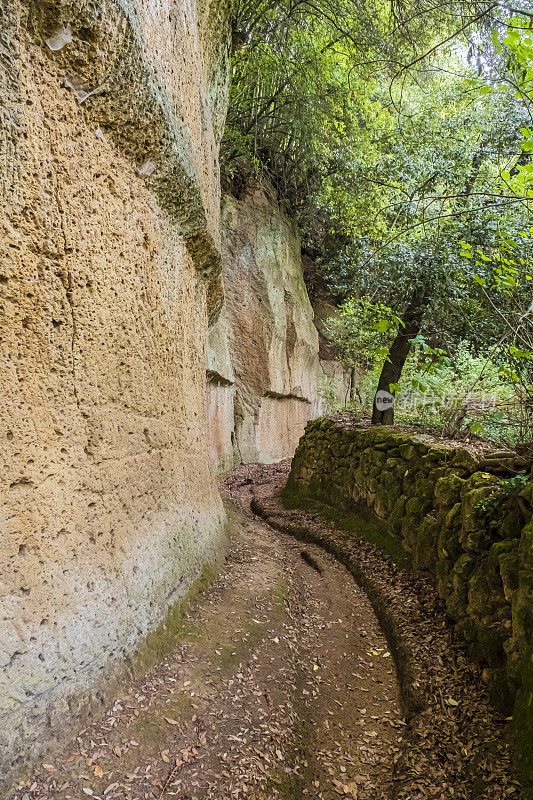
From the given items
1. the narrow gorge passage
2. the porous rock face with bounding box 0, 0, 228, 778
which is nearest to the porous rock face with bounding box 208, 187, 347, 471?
the narrow gorge passage

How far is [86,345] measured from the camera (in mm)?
3080

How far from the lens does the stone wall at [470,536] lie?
281 centimetres

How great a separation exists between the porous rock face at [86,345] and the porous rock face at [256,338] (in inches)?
220

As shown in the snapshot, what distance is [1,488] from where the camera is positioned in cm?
250

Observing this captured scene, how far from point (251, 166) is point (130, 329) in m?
9.38

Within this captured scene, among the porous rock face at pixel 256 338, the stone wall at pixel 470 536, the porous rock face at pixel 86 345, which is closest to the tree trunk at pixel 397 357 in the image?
the stone wall at pixel 470 536

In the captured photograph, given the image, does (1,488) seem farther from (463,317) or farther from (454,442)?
(463,317)

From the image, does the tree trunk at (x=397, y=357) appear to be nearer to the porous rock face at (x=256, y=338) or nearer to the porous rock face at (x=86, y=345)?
the porous rock face at (x=256, y=338)

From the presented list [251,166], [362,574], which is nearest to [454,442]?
[362,574]

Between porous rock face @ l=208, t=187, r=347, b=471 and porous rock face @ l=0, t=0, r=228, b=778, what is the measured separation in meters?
5.59

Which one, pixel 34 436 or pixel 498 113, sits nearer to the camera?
pixel 34 436

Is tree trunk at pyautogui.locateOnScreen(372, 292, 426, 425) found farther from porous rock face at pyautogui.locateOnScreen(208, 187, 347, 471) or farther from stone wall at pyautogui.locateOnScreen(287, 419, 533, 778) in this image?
porous rock face at pyautogui.locateOnScreen(208, 187, 347, 471)

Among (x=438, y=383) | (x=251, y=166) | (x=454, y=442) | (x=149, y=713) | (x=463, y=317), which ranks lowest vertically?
(x=149, y=713)

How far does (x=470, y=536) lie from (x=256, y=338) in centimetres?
800
